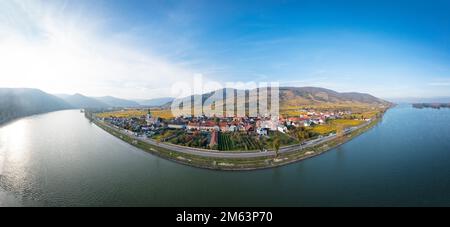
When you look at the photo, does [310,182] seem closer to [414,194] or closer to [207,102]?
[414,194]

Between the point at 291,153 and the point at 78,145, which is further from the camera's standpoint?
the point at 78,145

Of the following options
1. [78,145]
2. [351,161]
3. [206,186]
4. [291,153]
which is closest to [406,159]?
[351,161]

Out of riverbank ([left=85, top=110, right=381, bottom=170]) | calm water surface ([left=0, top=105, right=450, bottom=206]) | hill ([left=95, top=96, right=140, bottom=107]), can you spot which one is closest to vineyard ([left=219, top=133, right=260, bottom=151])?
riverbank ([left=85, top=110, right=381, bottom=170])

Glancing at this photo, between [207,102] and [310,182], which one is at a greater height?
[207,102]

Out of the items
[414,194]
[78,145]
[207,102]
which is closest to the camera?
[414,194]

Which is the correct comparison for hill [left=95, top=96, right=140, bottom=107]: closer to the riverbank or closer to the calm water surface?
the riverbank

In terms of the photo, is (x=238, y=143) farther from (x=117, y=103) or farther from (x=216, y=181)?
(x=117, y=103)

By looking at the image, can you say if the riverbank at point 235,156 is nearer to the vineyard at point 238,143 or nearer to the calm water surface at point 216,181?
the calm water surface at point 216,181

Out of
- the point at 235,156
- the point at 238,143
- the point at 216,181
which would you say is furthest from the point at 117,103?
the point at 216,181
